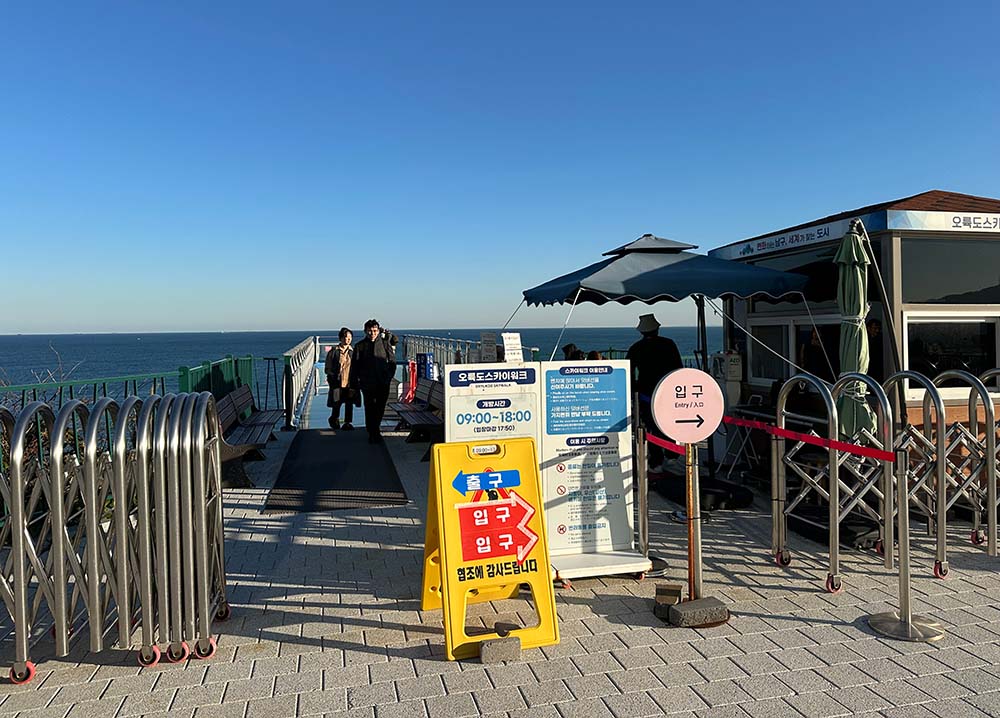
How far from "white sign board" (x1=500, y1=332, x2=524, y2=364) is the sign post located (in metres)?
1.20

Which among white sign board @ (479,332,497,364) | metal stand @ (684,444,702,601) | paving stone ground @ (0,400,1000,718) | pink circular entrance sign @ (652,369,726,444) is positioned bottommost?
paving stone ground @ (0,400,1000,718)

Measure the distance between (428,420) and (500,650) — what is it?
6.72 m

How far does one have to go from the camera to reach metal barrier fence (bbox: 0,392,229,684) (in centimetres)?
357

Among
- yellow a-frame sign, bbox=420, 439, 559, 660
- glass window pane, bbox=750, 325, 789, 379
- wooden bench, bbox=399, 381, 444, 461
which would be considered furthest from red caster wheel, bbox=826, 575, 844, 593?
wooden bench, bbox=399, 381, 444, 461

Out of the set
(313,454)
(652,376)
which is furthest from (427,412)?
(652,376)

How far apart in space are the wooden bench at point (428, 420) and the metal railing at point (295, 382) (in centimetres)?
226

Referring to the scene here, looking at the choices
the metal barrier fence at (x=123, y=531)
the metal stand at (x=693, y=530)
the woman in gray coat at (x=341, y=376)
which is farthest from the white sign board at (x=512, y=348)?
the woman in gray coat at (x=341, y=376)

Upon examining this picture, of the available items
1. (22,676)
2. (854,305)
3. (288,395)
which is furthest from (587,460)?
(288,395)

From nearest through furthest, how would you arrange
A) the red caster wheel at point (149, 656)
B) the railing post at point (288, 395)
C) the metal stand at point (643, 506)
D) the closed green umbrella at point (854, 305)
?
1. the red caster wheel at point (149, 656)
2. the metal stand at point (643, 506)
3. the closed green umbrella at point (854, 305)
4. the railing post at point (288, 395)

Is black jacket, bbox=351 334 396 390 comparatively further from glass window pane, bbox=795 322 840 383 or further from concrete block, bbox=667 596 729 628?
concrete block, bbox=667 596 729 628

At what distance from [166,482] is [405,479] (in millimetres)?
4924

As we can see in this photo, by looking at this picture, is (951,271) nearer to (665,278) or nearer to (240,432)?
(665,278)

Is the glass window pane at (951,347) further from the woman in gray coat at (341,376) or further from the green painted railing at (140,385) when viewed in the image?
the woman in gray coat at (341,376)

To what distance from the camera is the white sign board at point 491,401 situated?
16.6 feet
